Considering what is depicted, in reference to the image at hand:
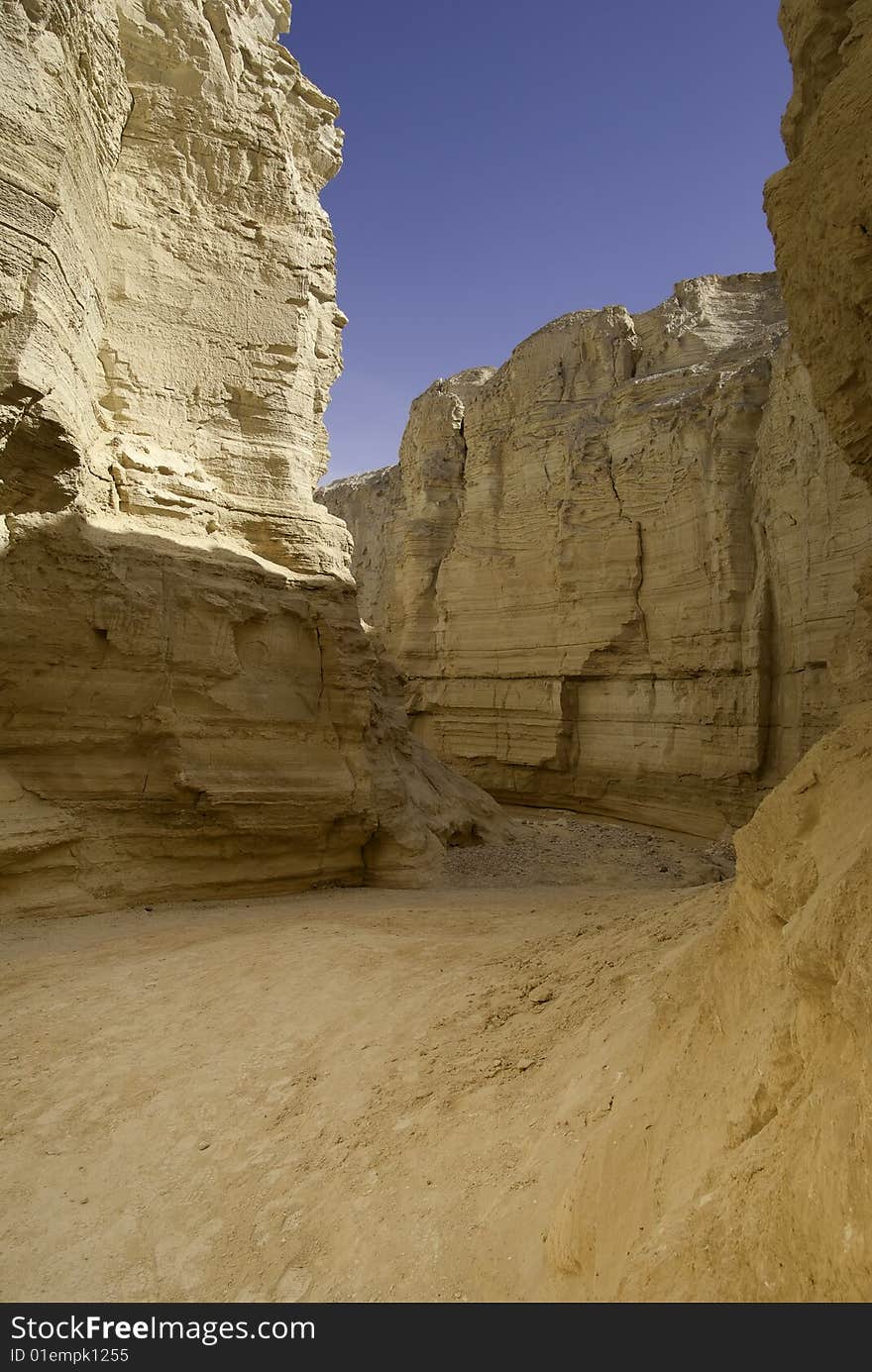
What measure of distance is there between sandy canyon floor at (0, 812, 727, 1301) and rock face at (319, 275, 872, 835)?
10.2 metres

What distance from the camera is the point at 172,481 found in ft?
27.5

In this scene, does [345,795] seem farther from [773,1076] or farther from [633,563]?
[633,563]

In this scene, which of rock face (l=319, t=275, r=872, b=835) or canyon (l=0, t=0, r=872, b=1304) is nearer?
canyon (l=0, t=0, r=872, b=1304)

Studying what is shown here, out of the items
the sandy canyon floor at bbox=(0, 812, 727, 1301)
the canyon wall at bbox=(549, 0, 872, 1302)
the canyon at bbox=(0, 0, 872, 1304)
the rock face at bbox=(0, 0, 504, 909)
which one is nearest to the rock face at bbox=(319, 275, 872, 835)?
the canyon at bbox=(0, 0, 872, 1304)

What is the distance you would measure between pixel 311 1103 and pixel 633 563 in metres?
16.1

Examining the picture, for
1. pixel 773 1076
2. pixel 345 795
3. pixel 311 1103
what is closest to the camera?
pixel 773 1076

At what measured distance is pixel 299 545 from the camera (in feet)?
30.5

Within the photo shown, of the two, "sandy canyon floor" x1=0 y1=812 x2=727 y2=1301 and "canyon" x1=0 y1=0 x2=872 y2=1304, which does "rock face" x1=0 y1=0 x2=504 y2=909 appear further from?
"sandy canyon floor" x1=0 y1=812 x2=727 y2=1301

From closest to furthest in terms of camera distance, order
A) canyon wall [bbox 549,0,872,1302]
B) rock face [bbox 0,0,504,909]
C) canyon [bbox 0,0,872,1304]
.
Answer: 1. canyon wall [bbox 549,0,872,1302]
2. canyon [bbox 0,0,872,1304]
3. rock face [bbox 0,0,504,909]

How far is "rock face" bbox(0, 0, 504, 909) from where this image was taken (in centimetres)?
664

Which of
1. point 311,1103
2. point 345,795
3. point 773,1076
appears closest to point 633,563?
point 345,795
